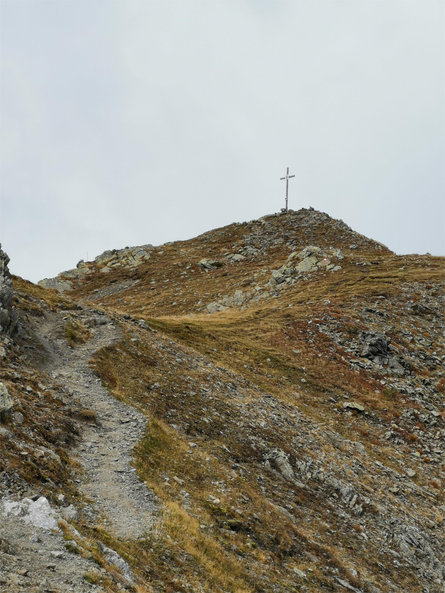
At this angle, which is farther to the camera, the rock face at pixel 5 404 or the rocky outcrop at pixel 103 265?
the rocky outcrop at pixel 103 265

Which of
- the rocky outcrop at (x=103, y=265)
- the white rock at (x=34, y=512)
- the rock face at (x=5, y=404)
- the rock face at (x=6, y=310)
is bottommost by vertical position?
the white rock at (x=34, y=512)

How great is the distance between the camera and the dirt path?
16016mm

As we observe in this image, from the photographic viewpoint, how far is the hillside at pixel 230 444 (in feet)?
48.0

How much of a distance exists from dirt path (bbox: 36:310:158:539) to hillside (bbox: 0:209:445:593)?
0.27ft

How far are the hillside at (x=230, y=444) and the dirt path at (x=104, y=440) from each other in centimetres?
8

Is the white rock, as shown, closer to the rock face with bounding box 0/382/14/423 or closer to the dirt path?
the dirt path

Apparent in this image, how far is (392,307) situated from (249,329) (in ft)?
51.5

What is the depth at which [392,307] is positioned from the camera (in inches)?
2004

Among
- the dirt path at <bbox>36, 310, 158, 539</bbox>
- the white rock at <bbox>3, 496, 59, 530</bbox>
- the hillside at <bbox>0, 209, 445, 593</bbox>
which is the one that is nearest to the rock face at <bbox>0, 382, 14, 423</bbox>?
the hillside at <bbox>0, 209, 445, 593</bbox>

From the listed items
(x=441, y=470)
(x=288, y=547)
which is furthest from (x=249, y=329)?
(x=288, y=547)

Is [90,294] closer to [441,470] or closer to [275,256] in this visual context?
[275,256]

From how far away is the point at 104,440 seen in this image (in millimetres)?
21000

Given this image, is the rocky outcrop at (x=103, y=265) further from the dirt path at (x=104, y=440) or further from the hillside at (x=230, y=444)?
the dirt path at (x=104, y=440)

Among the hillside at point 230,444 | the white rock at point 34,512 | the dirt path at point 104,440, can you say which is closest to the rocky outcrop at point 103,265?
the hillside at point 230,444
